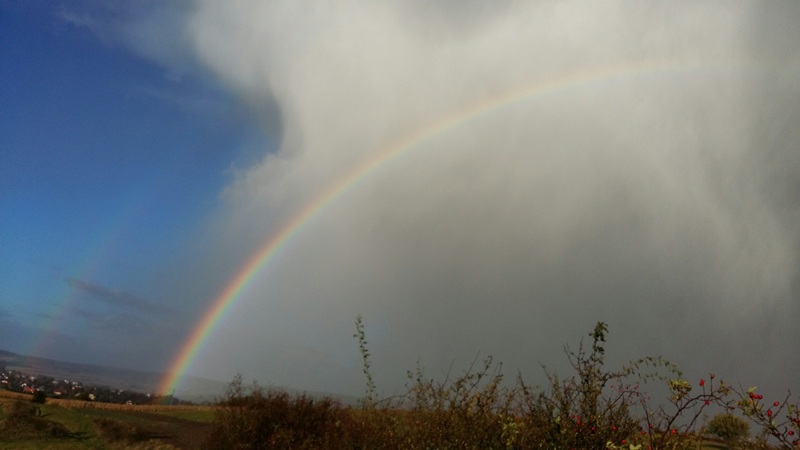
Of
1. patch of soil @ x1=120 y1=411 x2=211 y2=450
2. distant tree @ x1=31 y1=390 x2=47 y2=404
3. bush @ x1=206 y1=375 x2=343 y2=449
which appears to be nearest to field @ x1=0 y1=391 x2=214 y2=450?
patch of soil @ x1=120 y1=411 x2=211 y2=450

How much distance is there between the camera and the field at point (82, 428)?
1666cm

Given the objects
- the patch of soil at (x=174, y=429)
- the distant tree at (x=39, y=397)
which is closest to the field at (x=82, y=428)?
the patch of soil at (x=174, y=429)

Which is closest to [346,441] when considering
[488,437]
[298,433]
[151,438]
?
[298,433]

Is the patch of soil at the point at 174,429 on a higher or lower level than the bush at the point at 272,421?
lower

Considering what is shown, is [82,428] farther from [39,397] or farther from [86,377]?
[86,377]

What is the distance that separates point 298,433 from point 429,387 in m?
4.44

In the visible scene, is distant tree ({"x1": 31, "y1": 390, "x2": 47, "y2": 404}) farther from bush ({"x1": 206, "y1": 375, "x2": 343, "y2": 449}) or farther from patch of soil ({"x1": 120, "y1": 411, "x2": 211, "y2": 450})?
bush ({"x1": 206, "y1": 375, "x2": 343, "y2": 449})

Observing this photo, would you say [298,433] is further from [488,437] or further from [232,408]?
[488,437]

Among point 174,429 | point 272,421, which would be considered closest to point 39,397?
point 174,429

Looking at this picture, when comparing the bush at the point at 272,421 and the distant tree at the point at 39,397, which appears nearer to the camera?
the bush at the point at 272,421

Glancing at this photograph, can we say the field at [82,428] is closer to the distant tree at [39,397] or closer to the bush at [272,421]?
the distant tree at [39,397]

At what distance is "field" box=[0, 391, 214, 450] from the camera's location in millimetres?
16656

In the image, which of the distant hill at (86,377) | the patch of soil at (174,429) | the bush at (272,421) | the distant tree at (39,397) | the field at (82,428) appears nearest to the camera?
the bush at (272,421)

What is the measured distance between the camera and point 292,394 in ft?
41.1
